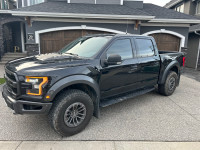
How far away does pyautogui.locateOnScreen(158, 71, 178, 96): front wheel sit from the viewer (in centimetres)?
494

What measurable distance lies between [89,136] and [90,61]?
1474 millimetres

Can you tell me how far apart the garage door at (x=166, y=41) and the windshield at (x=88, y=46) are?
7.35 metres

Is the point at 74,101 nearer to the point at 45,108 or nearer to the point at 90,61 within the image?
the point at 45,108

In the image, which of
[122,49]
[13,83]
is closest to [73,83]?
[13,83]

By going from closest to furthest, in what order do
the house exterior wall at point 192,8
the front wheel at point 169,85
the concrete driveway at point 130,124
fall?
1. the concrete driveway at point 130,124
2. the front wheel at point 169,85
3. the house exterior wall at point 192,8

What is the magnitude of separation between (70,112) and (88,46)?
1.63 meters

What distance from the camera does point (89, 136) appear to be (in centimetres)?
288

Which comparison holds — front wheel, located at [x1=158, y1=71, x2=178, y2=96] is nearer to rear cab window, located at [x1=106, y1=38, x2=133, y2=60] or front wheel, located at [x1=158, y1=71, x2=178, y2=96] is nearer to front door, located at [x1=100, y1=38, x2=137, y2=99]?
front door, located at [x1=100, y1=38, x2=137, y2=99]

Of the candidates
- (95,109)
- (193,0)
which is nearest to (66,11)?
(95,109)

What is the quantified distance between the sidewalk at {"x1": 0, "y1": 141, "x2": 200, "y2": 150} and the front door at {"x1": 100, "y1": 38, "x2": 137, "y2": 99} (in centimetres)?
105

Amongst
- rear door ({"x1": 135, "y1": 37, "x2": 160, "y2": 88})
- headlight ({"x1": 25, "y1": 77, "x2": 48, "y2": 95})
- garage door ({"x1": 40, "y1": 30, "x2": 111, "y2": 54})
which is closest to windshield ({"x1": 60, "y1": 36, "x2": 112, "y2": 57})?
rear door ({"x1": 135, "y1": 37, "x2": 160, "y2": 88})

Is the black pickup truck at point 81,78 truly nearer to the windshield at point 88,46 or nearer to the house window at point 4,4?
the windshield at point 88,46

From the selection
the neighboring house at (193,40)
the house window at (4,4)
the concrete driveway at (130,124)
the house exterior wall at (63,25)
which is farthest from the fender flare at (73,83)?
the house window at (4,4)

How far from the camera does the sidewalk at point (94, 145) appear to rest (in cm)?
254
